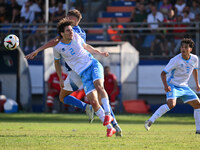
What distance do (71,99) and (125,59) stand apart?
9.17 metres

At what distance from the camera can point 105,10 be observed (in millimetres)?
22641

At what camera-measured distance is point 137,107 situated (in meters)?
18.0

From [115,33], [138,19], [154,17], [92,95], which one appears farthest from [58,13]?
[92,95]

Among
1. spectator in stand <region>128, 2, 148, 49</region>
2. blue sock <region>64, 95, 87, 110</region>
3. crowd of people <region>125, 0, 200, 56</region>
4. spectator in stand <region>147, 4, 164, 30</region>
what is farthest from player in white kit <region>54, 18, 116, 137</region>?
spectator in stand <region>147, 4, 164, 30</region>

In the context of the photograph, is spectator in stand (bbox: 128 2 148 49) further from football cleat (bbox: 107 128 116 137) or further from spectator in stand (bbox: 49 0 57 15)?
football cleat (bbox: 107 128 116 137)

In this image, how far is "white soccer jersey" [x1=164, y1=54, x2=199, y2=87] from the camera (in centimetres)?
995

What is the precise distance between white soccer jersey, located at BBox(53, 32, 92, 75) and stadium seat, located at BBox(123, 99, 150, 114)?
9.32m

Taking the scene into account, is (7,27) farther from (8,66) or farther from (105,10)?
(105,10)

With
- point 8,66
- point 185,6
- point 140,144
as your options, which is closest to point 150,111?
point 185,6

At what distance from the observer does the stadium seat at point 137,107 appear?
59.0ft

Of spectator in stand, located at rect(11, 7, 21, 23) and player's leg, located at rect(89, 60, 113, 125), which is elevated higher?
spectator in stand, located at rect(11, 7, 21, 23)

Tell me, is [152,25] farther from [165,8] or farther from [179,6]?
[179,6]

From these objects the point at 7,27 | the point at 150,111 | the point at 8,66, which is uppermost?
the point at 7,27

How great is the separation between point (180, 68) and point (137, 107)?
26.7 feet
